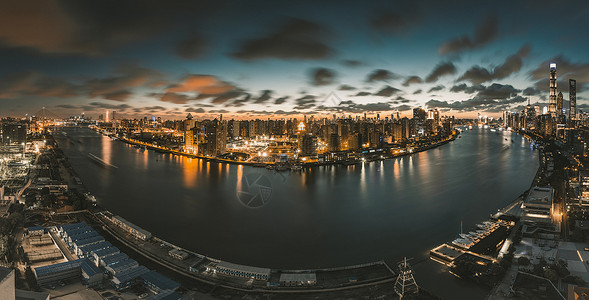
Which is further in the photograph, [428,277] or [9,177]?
[9,177]

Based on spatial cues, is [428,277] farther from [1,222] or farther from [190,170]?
[190,170]

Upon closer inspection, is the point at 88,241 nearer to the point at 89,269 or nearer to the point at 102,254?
the point at 102,254

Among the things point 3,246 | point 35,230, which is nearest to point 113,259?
point 3,246

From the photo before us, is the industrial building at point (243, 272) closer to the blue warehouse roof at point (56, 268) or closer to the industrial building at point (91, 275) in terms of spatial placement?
the industrial building at point (91, 275)

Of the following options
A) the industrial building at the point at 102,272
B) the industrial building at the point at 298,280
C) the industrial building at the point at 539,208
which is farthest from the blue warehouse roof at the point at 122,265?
the industrial building at the point at 539,208

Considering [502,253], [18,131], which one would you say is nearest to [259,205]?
[502,253]

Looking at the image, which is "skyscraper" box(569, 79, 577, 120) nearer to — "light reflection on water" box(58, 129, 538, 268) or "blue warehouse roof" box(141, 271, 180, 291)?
"light reflection on water" box(58, 129, 538, 268)
